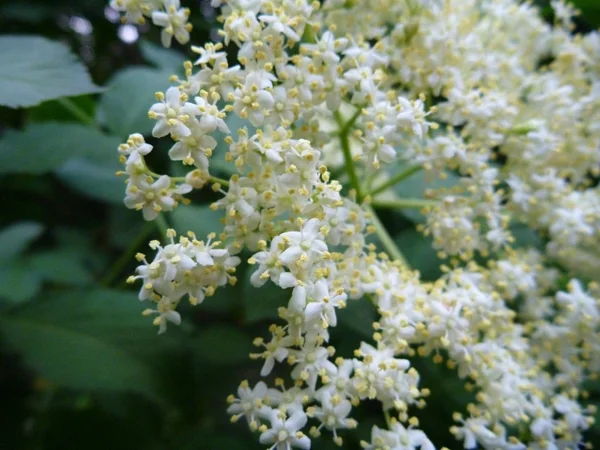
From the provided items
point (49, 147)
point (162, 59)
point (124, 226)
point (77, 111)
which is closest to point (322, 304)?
point (49, 147)

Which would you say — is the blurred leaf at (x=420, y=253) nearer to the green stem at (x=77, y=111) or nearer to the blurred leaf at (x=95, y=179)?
the blurred leaf at (x=95, y=179)

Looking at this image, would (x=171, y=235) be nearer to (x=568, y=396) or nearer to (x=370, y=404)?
(x=370, y=404)

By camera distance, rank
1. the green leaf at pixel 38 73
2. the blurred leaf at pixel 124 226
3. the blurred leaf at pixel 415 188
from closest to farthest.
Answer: the green leaf at pixel 38 73, the blurred leaf at pixel 415 188, the blurred leaf at pixel 124 226

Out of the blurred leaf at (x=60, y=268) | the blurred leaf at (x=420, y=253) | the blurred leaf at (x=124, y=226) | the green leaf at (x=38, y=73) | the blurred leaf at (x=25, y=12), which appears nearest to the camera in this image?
the green leaf at (x=38, y=73)

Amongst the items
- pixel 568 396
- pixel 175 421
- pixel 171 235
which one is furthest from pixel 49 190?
pixel 568 396

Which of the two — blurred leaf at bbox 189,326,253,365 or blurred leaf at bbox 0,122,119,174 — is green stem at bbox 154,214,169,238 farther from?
blurred leaf at bbox 189,326,253,365

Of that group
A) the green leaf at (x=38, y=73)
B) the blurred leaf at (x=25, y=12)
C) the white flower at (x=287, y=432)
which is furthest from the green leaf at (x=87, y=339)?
the blurred leaf at (x=25, y=12)

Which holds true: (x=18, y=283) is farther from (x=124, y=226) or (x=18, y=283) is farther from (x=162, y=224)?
(x=124, y=226)

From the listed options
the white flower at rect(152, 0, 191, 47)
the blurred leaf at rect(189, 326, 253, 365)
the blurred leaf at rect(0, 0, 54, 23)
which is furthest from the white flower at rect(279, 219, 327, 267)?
the blurred leaf at rect(0, 0, 54, 23)
